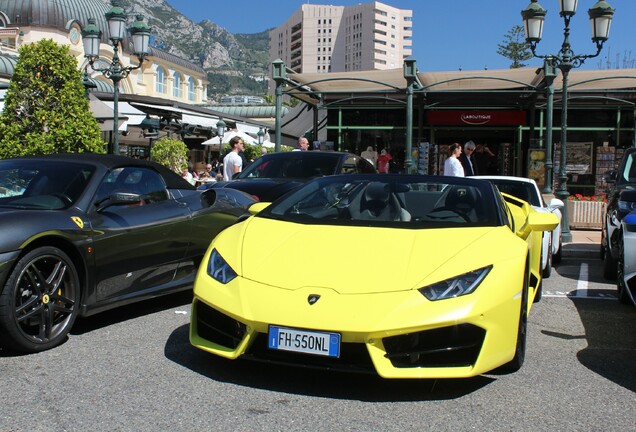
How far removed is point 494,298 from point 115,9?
50.6 ft

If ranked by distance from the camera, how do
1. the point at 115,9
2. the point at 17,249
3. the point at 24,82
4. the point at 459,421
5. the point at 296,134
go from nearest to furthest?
the point at 459,421
the point at 17,249
the point at 24,82
the point at 115,9
the point at 296,134

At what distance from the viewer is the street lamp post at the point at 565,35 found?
43.0 feet

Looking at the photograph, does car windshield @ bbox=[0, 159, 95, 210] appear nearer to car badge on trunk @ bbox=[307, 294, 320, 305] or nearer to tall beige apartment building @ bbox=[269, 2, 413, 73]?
car badge on trunk @ bbox=[307, 294, 320, 305]

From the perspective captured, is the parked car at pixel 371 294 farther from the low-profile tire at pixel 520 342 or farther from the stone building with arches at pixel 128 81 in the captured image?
the stone building with arches at pixel 128 81

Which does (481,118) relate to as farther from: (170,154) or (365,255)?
(365,255)

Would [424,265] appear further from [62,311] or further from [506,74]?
[506,74]

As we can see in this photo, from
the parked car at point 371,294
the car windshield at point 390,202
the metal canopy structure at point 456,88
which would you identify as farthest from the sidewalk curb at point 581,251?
the parked car at point 371,294

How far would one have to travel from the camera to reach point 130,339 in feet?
16.8

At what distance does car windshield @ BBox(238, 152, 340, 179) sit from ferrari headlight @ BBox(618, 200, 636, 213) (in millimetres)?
3963

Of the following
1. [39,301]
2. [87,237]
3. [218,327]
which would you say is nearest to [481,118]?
[87,237]

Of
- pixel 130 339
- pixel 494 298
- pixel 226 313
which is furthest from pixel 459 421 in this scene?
pixel 130 339

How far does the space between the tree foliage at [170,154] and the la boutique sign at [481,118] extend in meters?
8.29

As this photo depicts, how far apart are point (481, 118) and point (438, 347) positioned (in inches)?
800

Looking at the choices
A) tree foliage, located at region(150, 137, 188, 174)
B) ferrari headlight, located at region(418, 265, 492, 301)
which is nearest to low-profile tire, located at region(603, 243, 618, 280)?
ferrari headlight, located at region(418, 265, 492, 301)
